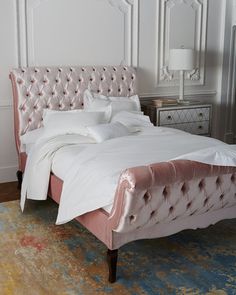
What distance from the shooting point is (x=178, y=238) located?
332 centimetres

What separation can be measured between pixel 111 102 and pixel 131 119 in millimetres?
361

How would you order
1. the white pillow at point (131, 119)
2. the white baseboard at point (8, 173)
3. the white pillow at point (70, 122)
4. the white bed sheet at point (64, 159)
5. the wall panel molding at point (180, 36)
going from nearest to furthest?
the white bed sheet at point (64, 159), the white pillow at point (70, 122), the white pillow at point (131, 119), the white baseboard at point (8, 173), the wall panel molding at point (180, 36)

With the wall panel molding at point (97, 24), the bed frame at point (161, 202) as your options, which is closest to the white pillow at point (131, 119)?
the wall panel molding at point (97, 24)

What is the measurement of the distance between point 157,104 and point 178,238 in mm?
2291

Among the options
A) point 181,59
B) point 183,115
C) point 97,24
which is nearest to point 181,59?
point 181,59

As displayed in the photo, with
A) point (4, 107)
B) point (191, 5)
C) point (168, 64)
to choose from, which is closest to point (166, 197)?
point (4, 107)

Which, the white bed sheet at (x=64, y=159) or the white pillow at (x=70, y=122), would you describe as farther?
the white pillow at (x=70, y=122)

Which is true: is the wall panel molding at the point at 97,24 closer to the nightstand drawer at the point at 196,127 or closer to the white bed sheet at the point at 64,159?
the nightstand drawer at the point at 196,127

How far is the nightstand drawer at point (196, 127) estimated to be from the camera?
5.29 metres

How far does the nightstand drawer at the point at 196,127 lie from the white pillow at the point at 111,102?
0.65 m

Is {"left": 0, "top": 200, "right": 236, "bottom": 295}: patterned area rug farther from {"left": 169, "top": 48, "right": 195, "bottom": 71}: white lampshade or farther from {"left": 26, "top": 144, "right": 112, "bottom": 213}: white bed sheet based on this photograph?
{"left": 169, "top": 48, "right": 195, "bottom": 71}: white lampshade

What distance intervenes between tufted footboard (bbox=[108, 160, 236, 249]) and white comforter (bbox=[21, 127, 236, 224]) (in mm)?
134

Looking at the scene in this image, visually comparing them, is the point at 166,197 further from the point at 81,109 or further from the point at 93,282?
the point at 81,109

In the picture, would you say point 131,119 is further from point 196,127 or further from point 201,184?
point 201,184
